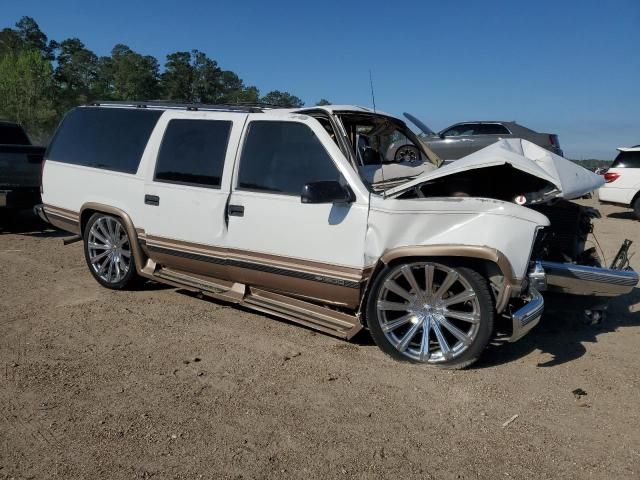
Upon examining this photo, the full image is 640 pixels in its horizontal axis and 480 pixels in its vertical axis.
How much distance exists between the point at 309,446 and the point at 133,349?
74.6 inches

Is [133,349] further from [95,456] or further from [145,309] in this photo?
[95,456]

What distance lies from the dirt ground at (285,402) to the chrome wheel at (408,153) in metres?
2.17

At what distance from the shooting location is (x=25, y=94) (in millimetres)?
41031

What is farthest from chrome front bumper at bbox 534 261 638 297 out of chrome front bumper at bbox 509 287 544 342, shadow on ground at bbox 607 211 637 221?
shadow on ground at bbox 607 211 637 221

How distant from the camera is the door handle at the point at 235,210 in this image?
448 centimetres

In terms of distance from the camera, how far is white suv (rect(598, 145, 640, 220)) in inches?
514

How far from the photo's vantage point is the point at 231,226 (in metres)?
4.57

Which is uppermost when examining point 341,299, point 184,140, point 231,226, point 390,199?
point 184,140

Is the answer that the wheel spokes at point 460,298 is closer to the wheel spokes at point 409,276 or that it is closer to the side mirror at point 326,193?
the wheel spokes at point 409,276

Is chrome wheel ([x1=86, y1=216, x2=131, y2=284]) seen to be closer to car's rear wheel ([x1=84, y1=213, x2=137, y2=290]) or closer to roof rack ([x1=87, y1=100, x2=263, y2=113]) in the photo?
car's rear wheel ([x1=84, y1=213, x2=137, y2=290])

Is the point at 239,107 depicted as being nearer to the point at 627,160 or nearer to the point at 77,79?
the point at 627,160

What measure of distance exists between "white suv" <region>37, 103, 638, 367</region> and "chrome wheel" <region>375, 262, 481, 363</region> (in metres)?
0.01

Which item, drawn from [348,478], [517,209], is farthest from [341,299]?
[348,478]

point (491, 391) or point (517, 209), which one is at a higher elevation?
point (517, 209)
